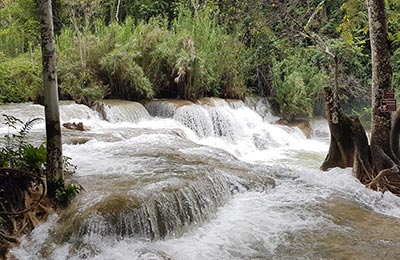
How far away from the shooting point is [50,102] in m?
4.30

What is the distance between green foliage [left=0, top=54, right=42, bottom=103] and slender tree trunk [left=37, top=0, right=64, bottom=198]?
7.26 metres

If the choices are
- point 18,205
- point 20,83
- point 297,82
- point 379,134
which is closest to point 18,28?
point 20,83

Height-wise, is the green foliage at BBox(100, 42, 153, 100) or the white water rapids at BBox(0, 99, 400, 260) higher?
the green foliage at BBox(100, 42, 153, 100)

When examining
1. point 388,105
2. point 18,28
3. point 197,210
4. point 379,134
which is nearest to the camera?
point 197,210

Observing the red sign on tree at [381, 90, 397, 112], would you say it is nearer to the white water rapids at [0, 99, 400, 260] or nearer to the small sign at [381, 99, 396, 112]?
the small sign at [381, 99, 396, 112]

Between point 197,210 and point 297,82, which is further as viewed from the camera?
point 297,82

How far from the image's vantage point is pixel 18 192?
4332mm

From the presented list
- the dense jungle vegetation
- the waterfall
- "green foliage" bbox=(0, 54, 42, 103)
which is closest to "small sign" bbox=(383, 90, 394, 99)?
the dense jungle vegetation

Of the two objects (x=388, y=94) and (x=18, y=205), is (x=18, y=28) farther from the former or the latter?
(x=388, y=94)

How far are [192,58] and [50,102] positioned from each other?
8.77 metres

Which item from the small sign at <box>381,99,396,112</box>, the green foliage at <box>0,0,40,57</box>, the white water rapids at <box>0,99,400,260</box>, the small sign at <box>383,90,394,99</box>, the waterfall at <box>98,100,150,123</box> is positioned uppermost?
the green foliage at <box>0,0,40,57</box>

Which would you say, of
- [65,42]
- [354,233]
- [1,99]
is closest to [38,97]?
[1,99]

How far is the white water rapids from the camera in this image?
4270mm

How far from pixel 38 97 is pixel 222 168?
6615mm
